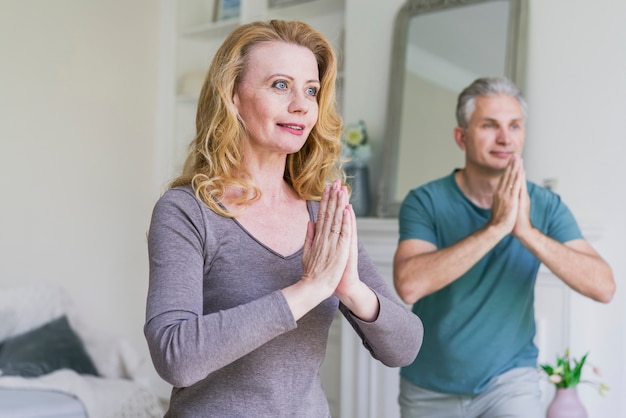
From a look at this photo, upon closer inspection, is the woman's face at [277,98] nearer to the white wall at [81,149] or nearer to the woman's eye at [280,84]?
the woman's eye at [280,84]

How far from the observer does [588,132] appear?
281cm

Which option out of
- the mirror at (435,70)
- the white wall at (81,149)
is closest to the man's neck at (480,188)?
the mirror at (435,70)

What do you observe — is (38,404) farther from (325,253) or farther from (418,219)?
(325,253)

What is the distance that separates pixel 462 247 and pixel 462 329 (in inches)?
9.1

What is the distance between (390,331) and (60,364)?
252cm

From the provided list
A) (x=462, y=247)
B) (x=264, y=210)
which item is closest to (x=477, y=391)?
(x=462, y=247)

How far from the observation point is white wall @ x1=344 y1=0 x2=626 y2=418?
8.93 ft

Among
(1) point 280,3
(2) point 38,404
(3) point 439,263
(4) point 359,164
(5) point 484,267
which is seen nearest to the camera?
(3) point 439,263

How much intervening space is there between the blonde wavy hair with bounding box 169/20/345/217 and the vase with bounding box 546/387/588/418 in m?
1.16

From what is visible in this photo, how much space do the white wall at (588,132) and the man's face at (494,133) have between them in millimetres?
645

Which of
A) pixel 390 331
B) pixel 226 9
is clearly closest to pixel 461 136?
pixel 390 331

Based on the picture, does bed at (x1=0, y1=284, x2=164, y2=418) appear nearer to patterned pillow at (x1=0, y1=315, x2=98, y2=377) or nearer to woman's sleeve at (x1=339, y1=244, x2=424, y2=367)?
patterned pillow at (x1=0, y1=315, x2=98, y2=377)

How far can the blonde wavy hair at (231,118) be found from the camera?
4.41 feet

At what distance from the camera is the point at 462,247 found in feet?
6.70
